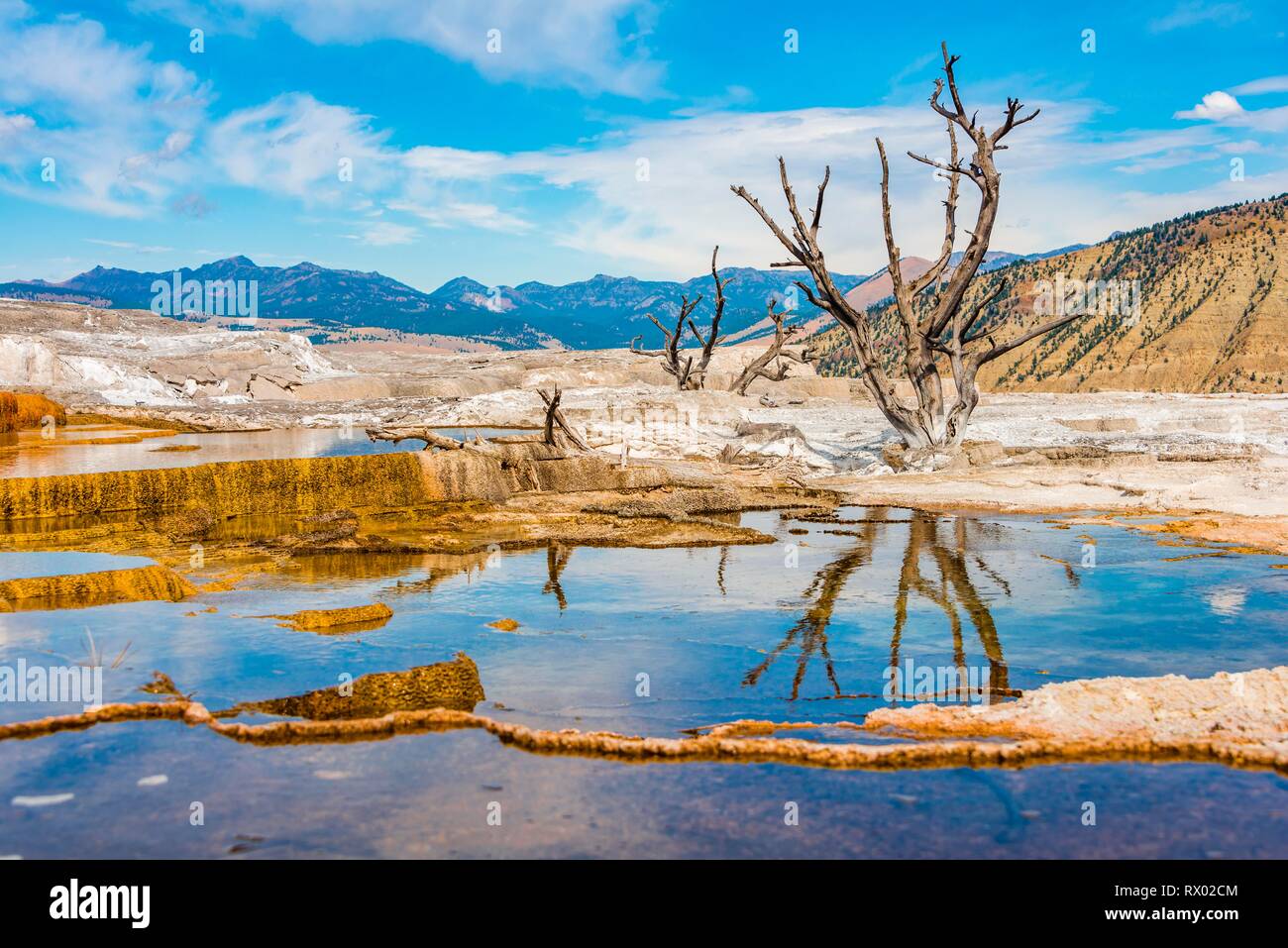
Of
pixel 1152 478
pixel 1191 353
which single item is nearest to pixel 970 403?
pixel 1152 478

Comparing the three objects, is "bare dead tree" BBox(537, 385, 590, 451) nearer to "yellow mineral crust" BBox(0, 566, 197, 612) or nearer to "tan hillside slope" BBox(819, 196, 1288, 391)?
"yellow mineral crust" BBox(0, 566, 197, 612)

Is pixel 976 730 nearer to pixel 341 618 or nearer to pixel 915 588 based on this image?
pixel 915 588

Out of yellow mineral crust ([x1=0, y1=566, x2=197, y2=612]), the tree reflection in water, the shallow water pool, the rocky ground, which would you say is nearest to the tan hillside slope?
the rocky ground

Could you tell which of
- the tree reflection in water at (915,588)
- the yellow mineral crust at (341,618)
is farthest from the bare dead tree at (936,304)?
the yellow mineral crust at (341,618)

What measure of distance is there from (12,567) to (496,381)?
105ft

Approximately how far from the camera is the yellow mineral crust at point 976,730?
5086 mm

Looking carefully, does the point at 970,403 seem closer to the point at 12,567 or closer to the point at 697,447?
the point at 697,447

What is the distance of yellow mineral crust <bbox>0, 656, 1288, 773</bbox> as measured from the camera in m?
5.09

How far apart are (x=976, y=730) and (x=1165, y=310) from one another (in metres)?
74.6

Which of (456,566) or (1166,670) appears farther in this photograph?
(456,566)

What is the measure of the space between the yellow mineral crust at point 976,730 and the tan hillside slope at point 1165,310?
195 feet

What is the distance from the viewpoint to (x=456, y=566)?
10.4 metres

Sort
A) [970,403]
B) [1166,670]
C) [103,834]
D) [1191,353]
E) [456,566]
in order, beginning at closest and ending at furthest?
[103,834]
[1166,670]
[456,566]
[970,403]
[1191,353]

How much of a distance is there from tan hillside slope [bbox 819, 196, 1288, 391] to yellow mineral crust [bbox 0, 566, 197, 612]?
60.7 metres
